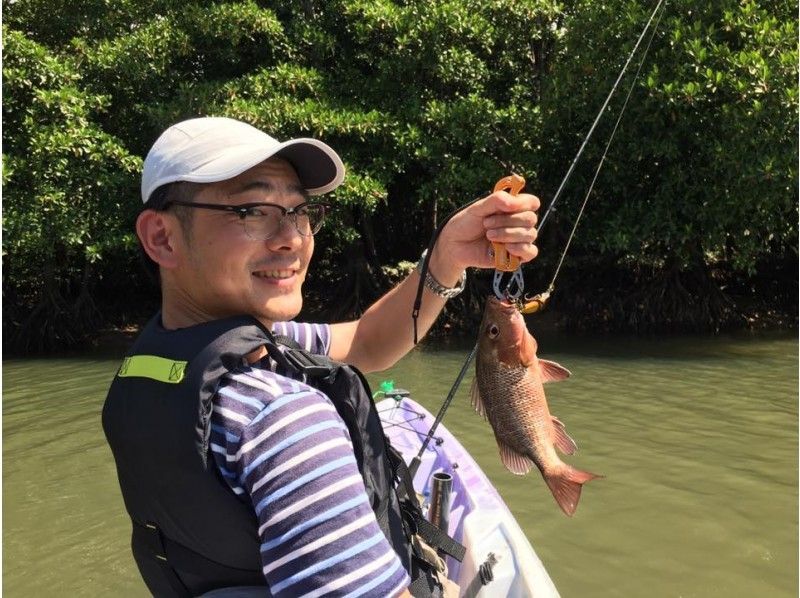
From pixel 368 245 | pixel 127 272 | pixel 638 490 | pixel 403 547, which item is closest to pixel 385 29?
pixel 368 245

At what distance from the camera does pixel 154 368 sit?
139 centimetres

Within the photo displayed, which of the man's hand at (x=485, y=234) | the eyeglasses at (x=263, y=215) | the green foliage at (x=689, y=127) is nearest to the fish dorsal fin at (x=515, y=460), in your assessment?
the man's hand at (x=485, y=234)

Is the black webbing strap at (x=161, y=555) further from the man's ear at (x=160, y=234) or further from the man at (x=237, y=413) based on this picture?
the man's ear at (x=160, y=234)

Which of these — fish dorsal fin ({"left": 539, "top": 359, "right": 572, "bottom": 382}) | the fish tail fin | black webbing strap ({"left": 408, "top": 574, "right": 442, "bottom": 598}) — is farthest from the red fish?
black webbing strap ({"left": 408, "top": 574, "right": 442, "bottom": 598})

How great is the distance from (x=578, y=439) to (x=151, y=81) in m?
10.5

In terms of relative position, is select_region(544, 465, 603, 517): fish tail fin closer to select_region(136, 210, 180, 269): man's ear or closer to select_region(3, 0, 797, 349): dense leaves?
select_region(136, 210, 180, 269): man's ear

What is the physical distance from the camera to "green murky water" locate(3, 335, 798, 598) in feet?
13.4

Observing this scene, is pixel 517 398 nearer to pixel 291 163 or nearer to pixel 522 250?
pixel 522 250

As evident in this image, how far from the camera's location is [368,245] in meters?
14.6

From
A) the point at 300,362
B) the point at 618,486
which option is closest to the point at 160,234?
the point at 300,362

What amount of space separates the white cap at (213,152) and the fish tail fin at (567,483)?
1.26m

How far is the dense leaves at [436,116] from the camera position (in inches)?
397

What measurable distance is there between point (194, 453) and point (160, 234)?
0.55 m

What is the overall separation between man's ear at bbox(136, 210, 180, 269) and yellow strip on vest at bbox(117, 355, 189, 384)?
22 centimetres
